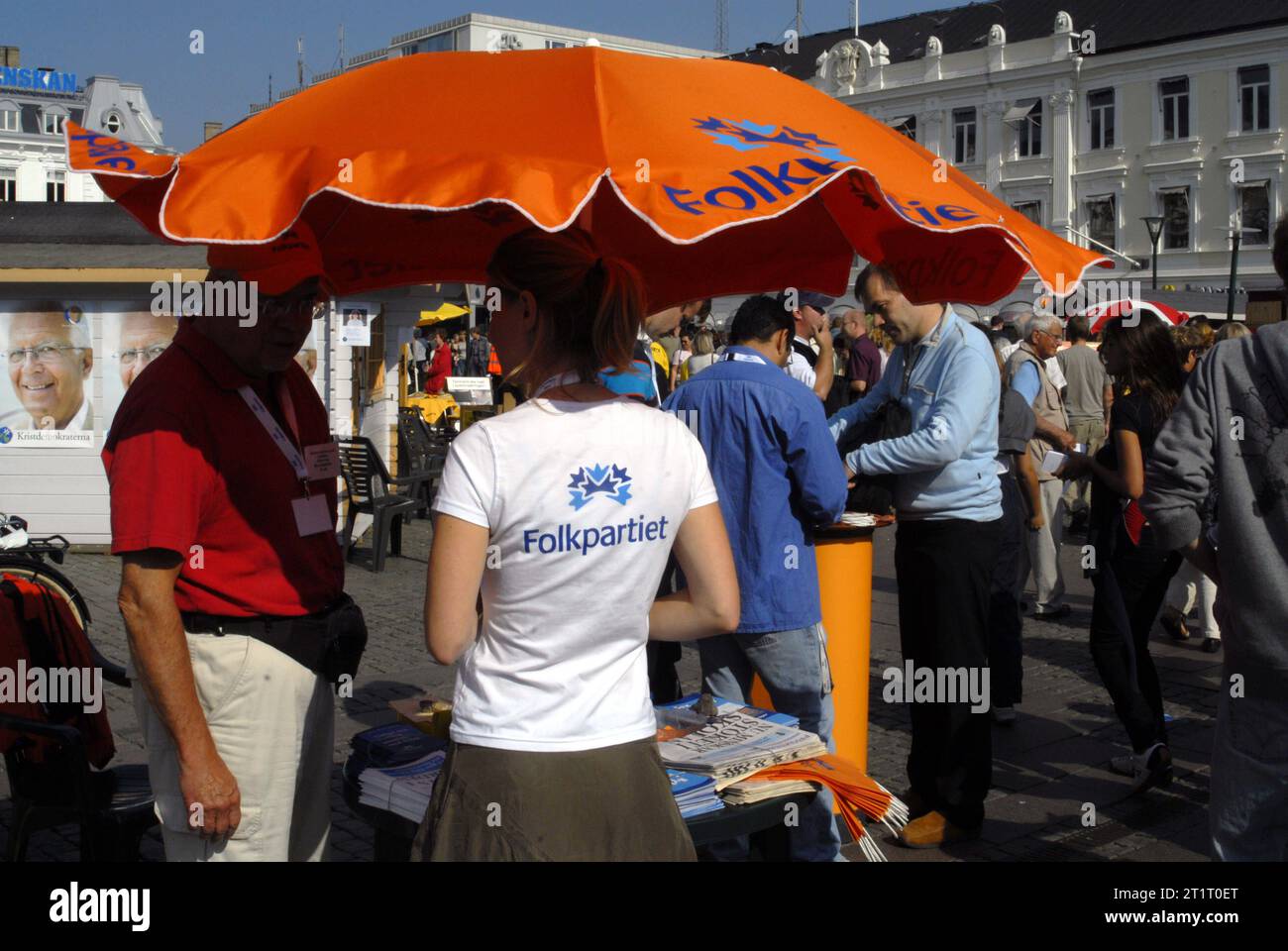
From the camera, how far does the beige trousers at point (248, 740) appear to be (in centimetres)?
297

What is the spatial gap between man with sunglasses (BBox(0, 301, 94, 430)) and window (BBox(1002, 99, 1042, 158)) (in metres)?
48.3

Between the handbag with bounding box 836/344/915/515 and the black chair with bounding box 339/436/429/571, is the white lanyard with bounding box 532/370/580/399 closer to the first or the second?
the handbag with bounding box 836/344/915/515

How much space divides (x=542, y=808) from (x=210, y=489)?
1.09 meters

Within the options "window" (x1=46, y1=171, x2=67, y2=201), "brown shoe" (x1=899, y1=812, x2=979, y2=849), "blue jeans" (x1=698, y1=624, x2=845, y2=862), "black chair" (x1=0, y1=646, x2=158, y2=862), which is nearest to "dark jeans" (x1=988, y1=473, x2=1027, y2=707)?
"brown shoe" (x1=899, y1=812, x2=979, y2=849)

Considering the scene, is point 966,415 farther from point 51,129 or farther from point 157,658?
point 51,129

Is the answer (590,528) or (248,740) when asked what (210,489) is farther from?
(590,528)

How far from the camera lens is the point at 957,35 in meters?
58.8

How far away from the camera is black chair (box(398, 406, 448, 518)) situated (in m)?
13.2

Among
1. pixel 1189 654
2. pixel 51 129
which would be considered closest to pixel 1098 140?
pixel 1189 654

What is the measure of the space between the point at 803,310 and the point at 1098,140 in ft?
167

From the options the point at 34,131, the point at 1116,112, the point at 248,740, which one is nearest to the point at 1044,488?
the point at 248,740

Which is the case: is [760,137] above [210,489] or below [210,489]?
above

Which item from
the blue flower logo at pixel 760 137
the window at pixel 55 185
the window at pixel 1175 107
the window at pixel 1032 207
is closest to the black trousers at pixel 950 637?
the blue flower logo at pixel 760 137

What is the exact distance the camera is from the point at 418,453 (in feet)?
44.8
